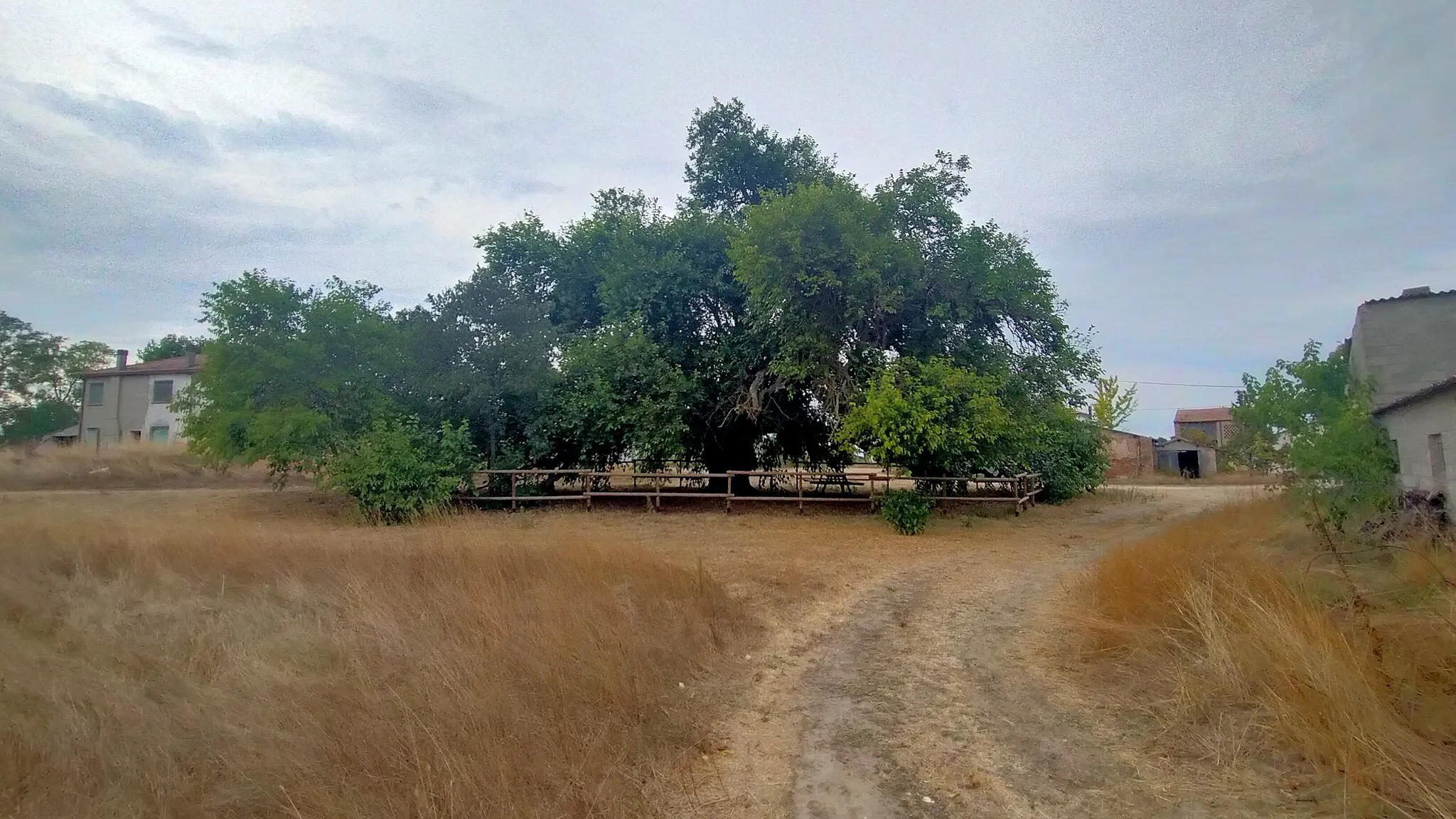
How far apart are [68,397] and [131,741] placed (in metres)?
55.2

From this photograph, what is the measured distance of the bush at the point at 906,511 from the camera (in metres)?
16.1

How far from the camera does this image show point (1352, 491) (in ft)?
37.9

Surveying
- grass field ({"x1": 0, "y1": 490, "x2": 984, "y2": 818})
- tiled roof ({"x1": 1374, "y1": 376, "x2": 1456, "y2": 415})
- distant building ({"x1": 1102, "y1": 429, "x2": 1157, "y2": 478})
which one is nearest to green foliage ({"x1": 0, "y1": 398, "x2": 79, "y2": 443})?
grass field ({"x1": 0, "y1": 490, "x2": 984, "y2": 818})

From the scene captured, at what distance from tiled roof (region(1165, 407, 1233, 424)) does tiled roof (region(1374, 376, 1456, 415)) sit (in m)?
55.2

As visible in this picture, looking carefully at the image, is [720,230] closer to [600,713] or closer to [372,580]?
Answer: [372,580]

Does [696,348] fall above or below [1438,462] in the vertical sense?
above

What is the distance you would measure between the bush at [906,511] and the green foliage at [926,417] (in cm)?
92

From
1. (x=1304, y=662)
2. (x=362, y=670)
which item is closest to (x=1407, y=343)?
(x=1304, y=662)

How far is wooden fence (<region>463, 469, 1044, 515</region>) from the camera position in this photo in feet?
63.7

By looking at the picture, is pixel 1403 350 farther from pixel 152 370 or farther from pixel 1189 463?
pixel 152 370

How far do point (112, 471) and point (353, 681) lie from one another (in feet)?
93.9

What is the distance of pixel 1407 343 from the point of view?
41.2 ft

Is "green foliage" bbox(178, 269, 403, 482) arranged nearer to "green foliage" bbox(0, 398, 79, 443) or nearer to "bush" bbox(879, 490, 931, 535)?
"bush" bbox(879, 490, 931, 535)

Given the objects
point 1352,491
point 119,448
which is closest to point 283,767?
point 1352,491
